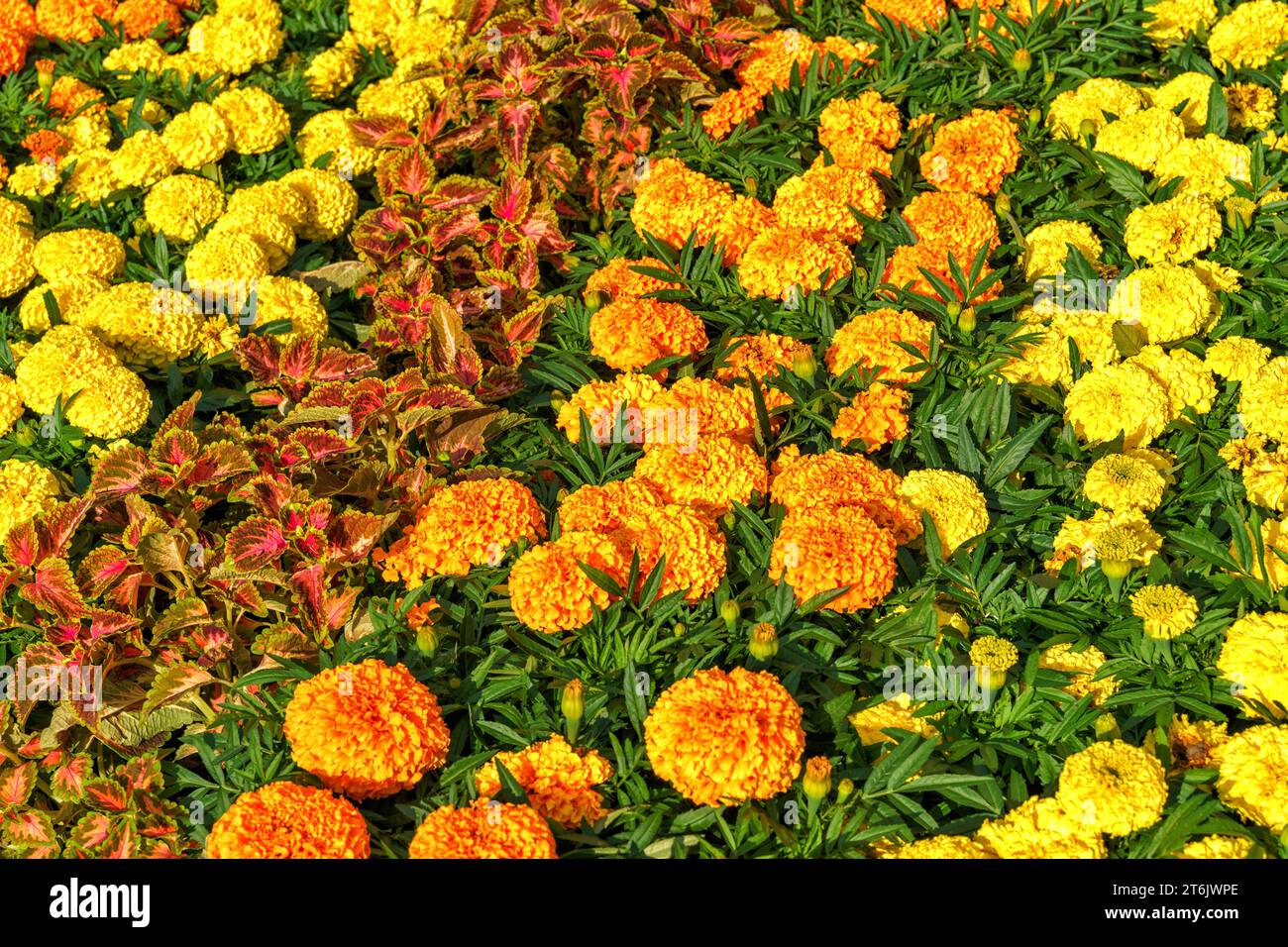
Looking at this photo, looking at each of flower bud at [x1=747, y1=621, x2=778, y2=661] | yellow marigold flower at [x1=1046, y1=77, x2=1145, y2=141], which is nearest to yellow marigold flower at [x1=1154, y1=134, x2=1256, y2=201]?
yellow marigold flower at [x1=1046, y1=77, x2=1145, y2=141]

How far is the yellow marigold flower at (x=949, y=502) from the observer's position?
3.52 metres

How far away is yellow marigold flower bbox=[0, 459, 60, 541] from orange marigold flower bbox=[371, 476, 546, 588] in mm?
982

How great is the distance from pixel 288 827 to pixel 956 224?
2.77 metres

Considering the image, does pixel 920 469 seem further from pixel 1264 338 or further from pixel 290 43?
pixel 290 43

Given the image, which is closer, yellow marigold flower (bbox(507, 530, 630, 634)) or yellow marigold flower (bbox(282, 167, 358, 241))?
yellow marigold flower (bbox(507, 530, 630, 634))

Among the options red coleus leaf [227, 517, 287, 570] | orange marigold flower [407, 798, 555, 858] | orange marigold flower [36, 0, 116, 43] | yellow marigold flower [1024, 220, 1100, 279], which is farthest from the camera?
orange marigold flower [36, 0, 116, 43]

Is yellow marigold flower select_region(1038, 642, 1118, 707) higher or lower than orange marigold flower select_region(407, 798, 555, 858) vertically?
higher

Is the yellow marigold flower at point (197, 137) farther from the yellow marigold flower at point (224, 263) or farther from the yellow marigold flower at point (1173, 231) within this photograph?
the yellow marigold flower at point (1173, 231)

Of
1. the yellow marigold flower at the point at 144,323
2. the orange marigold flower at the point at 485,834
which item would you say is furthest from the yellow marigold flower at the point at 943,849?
the yellow marigold flower at the point at 144,323

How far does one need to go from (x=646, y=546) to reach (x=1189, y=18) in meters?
3.26

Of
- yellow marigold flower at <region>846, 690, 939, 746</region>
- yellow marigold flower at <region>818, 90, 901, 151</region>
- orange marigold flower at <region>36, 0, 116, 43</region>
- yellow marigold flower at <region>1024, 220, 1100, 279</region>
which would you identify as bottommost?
yellow marigold flower at <region>846, 690, 939, 746</region>

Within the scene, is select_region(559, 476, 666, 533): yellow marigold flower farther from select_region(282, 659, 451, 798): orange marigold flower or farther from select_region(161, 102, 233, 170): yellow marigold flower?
select_region(161, 102, 233, 170): yellow marigold flower

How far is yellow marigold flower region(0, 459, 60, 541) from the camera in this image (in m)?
3.65

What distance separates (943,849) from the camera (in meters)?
2.83
